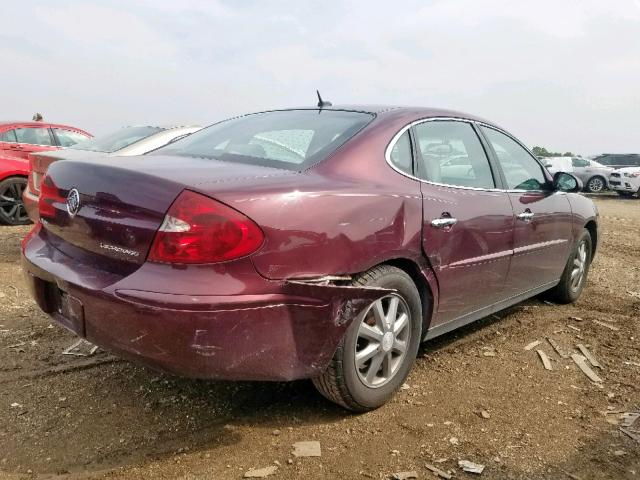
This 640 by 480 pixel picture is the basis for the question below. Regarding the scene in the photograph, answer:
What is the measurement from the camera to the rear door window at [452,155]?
3152 mm

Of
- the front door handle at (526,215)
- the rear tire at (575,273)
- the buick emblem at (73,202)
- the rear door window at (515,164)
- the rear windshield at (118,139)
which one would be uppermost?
the rear windshield at (118,139)

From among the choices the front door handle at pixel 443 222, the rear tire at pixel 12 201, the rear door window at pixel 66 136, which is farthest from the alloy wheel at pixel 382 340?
the rear door window at pixel 66 136

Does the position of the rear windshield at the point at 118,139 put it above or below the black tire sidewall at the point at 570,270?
above

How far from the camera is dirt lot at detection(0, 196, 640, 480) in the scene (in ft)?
7.70

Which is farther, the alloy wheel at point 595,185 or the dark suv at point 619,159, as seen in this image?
the dark suv at point 619,159

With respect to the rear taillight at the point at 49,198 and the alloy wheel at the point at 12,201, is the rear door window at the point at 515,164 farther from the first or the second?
the alloy wheel at the point at 12,201

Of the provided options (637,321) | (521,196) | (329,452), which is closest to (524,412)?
(329,452)

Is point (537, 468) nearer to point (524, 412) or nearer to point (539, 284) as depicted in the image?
point (524, 412)

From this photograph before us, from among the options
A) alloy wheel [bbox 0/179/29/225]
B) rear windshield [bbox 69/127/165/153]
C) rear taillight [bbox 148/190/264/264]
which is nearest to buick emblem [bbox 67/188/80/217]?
rear taillight [bbox 148/190/264/264]

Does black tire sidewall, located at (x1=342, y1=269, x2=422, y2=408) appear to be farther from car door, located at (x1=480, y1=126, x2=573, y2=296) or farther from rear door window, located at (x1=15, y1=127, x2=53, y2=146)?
rear door window, located at (x1=15, y1=127, x2=53, y2=146)

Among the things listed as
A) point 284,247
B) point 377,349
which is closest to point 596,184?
point 377,349

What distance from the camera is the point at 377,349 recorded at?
9.02ft

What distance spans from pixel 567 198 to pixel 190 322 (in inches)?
→ 139

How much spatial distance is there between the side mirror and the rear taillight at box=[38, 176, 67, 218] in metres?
3.46
